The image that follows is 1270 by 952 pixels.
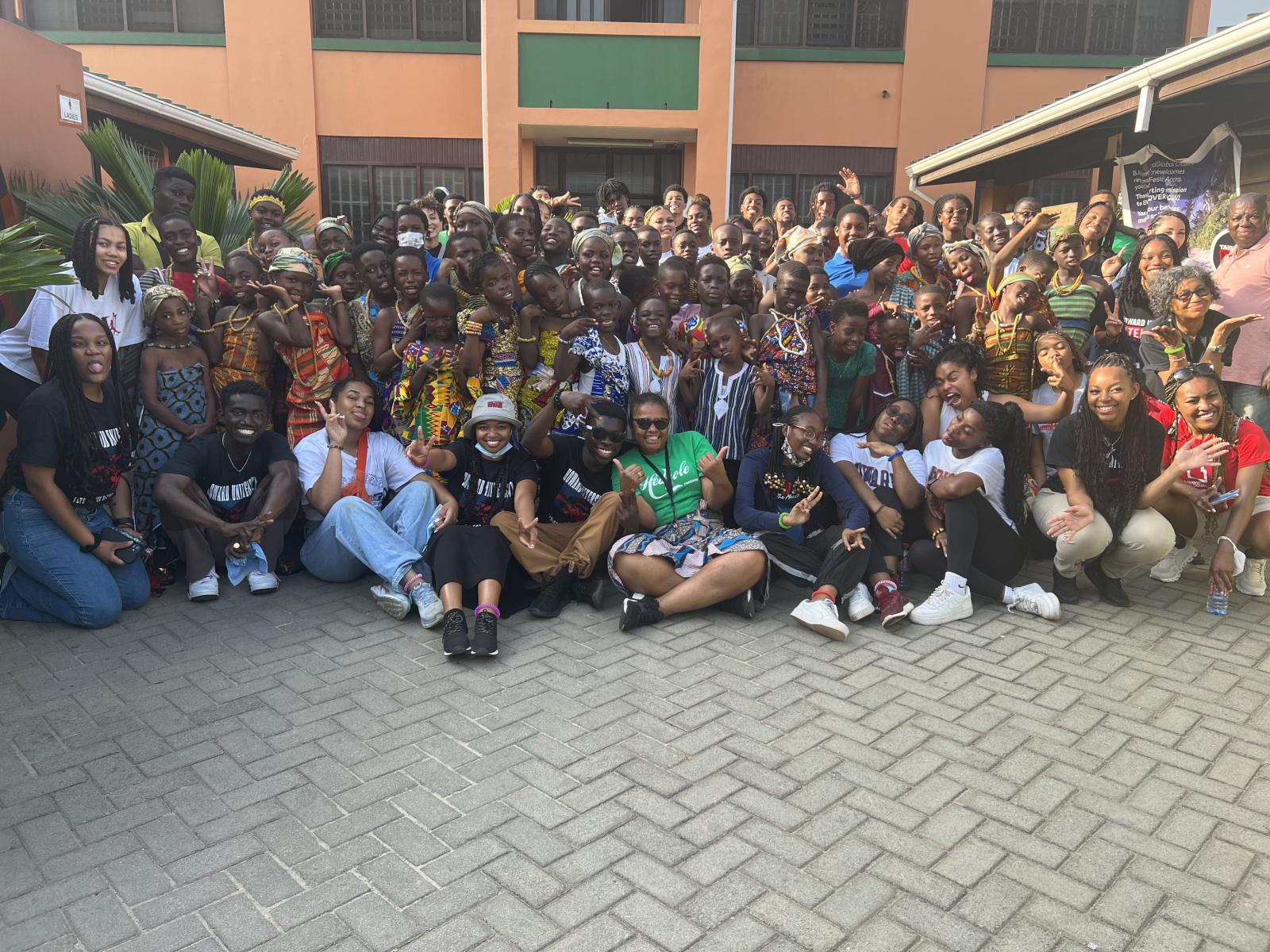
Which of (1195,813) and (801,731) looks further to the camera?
(801,731)

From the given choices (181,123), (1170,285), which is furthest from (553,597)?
(181,123)

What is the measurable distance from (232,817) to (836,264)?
536 centimetres

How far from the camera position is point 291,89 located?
13.6m

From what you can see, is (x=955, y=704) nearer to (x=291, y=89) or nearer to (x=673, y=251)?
(x=673, y=251)

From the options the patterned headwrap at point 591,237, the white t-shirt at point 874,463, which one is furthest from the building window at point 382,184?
the white t-shirt at point 874,463

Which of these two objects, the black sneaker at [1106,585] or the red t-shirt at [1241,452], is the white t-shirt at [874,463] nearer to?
the black sneaker at [1106,585]

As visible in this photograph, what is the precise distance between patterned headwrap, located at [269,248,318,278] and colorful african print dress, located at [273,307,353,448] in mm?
247

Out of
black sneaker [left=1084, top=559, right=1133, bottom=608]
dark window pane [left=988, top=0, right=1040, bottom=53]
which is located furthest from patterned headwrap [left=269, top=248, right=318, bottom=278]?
dark window pane [left=988, top=0, right=1040, bottom=53]

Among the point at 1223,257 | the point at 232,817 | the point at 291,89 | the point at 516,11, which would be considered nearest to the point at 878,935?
the point at 232,817

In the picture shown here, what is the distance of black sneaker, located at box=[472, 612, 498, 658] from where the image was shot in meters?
4.14

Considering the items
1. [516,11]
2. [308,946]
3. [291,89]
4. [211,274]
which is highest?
[516,11]

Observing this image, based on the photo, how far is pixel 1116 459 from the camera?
4891mm

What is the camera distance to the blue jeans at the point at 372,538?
473 centimetres

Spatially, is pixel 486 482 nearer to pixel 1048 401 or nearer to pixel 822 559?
pixel 822 559
